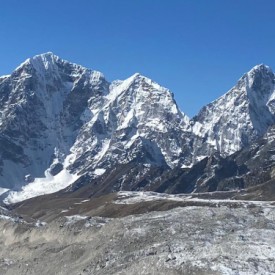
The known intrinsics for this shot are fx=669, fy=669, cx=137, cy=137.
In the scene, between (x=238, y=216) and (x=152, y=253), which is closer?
(x=152, y=253)

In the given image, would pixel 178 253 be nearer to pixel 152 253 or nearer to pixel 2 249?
pixel 152 253

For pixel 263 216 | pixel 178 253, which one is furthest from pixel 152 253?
pixel 263 216

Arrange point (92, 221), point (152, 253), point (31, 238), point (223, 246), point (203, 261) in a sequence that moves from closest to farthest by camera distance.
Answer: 1. point (203, 261)
2. point (223, 246)
3. point (152, 253)
4. point (92, 221)
5. point (31, 238)

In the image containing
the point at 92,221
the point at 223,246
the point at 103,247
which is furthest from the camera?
the point at 92,221

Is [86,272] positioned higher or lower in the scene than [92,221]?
lower

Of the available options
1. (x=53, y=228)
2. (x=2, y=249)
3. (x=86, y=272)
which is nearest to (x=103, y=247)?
(x=86, y=272)

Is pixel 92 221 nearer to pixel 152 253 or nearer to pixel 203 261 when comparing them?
pixel 152 253
